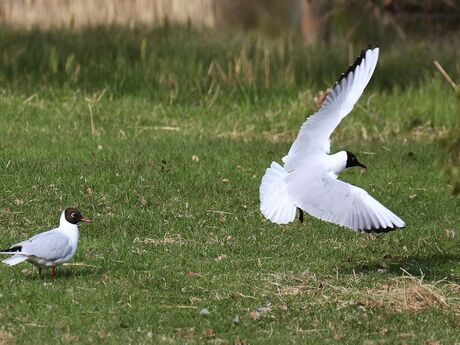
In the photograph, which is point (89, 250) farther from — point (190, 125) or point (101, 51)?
point (101, 51)

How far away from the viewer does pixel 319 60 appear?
17359mm

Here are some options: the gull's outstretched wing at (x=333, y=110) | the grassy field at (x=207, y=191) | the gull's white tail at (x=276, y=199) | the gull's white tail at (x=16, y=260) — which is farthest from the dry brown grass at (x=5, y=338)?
the gull's outstretched wing at (x=333, y=110)

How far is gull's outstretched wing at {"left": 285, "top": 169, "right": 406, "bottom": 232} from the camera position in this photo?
8.02m

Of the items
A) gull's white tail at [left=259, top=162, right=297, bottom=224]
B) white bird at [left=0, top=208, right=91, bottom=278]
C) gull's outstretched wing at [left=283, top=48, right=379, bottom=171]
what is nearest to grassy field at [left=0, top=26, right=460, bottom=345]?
white bird at [left=0, top=208, right=91, bottom=278]

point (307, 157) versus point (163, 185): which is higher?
point (307, 157)

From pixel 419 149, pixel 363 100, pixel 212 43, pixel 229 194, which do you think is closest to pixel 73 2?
pixel 212 43

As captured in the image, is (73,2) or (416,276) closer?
(416,276)

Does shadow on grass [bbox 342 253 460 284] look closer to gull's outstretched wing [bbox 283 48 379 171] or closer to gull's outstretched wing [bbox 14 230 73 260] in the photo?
gull's outstretched wing [bbox 283 48 379 171]

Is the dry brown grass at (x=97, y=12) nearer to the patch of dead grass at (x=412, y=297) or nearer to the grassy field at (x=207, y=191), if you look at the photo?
the grassy field at (x=207, y=191)

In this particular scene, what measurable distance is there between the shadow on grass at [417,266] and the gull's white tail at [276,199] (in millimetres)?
793

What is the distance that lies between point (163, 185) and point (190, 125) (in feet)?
11.0

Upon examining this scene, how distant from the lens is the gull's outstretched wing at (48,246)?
7676mm

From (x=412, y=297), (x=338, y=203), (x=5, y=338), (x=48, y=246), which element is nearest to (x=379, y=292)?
(x=412, y=297)

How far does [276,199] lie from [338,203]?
1.84ft
